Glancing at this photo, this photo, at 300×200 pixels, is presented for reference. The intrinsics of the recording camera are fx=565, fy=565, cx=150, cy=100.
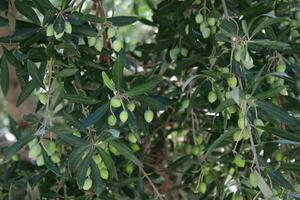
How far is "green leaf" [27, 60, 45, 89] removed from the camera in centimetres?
143

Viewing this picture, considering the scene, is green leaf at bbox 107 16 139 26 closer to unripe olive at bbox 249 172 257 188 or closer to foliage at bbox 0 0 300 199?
foliage at bbox 0 0 300 199

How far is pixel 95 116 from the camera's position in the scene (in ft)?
4.55

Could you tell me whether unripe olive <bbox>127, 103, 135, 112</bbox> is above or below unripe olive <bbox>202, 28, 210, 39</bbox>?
below

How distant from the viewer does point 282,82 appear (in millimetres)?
1560

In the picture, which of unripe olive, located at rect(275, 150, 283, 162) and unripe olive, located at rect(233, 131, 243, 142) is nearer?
unripe olive, located at rect(233, 131, 243, 142)

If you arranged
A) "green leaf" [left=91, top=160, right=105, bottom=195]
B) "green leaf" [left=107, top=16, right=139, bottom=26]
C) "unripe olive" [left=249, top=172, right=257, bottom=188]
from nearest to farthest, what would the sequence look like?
"unripe olive" [left=249, top=172, right=257, bottom=188]
"green leaf" [left=91, top=160, right=105, bottom=195]
"green leaf" [left=107, top=16, right=139, bottom=26]

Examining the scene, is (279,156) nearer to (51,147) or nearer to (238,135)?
(238,135)

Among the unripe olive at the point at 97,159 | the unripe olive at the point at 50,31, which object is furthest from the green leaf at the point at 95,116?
the unripe olive at the point at 50,31

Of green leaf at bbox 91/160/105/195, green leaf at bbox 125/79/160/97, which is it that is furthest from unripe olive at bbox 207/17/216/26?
green leaf at bbox 91/160/105/195

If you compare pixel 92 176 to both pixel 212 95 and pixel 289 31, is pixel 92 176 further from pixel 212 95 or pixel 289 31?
pixel 289 31

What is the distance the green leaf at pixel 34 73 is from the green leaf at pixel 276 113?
0.56 meters

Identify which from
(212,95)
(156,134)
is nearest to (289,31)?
(212,95)

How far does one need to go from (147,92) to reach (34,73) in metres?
0.29

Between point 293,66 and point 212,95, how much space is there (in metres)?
0.30
